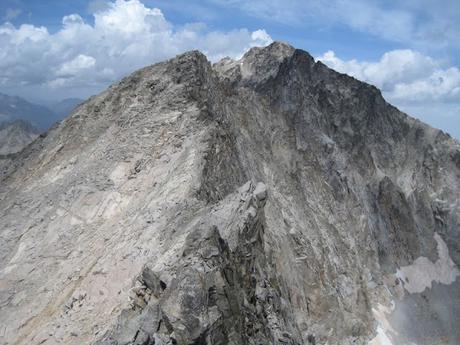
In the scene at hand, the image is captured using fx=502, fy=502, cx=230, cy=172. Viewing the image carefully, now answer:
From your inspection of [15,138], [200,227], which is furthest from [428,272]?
[15,138]

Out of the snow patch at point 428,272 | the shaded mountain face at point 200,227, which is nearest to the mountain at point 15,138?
the shaded mountain face at point 200,227

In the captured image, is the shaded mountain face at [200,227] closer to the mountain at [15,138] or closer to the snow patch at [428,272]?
the snow patch at [428,272]

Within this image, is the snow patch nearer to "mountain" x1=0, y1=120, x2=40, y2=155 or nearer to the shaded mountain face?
the shaded mountain face

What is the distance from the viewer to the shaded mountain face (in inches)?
766

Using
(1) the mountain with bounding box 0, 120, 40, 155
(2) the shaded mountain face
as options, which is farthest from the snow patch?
(1) the mountain with bounding box 0, 120, 40, 155

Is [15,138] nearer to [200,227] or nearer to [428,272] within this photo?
[428,272]

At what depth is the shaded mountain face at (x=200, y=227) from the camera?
1945 cm

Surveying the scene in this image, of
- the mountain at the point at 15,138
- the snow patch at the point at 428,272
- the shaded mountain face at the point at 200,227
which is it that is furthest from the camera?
the mountain at the point at 15,138

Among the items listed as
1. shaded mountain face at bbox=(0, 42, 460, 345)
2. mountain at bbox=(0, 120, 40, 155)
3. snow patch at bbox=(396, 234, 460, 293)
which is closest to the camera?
shaded mountain face at bbox=(0, 42, 460, 345)

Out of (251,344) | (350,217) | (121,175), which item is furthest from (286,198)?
(251,344)

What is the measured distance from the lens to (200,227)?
68.5 feet

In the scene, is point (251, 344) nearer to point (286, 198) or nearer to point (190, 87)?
point (190, 87)

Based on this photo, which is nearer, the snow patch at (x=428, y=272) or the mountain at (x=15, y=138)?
the snow patch at (x=428, y=272)

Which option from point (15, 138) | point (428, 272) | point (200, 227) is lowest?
point (428, 272)
